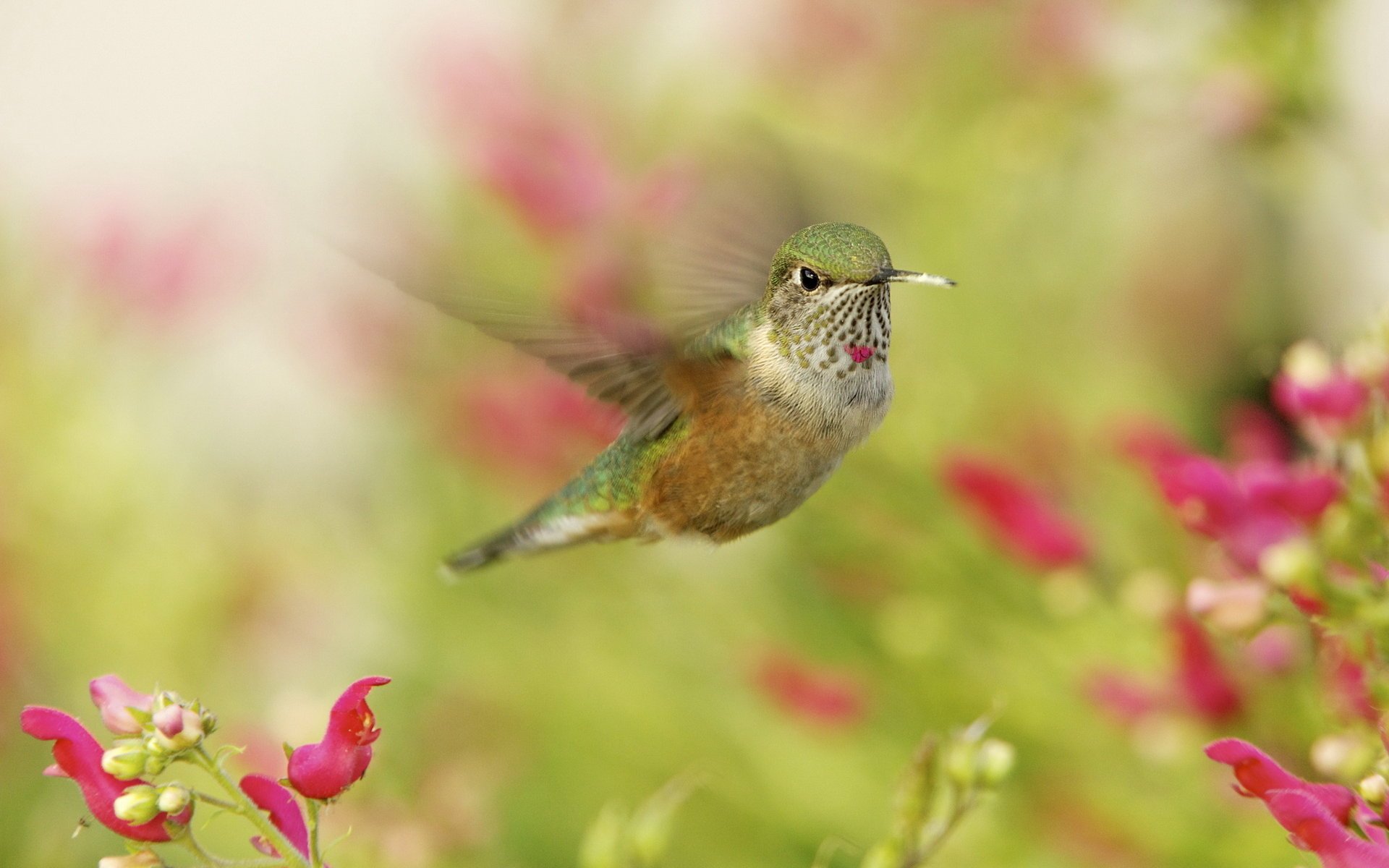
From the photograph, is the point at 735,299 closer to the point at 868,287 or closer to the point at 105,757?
the point at 868,287

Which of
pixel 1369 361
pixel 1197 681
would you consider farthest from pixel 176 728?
pixel 1197 681

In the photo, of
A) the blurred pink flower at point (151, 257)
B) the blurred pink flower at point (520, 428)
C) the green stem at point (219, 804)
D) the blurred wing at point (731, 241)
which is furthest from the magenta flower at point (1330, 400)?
the blurred pink flower at point (151, 257)

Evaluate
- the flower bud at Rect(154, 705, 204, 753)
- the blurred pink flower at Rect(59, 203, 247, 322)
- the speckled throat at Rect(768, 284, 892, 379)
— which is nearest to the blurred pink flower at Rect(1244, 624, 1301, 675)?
the speckled throat at Rect(768, 284, 892, 379)

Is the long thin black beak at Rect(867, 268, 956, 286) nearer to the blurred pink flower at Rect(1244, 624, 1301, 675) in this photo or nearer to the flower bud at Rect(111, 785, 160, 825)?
the flower bud at Rect(111, 785, 160, 825)

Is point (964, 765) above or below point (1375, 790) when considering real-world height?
below

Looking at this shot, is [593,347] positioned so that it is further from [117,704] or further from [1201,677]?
[1201,677]

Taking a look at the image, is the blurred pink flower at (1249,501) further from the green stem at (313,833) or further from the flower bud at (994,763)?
the green stem at (313,833)

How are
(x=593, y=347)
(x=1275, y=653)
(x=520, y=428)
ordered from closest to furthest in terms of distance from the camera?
(x=593, y=347)
(x=1275, y=653)
(x=520, y=428)
